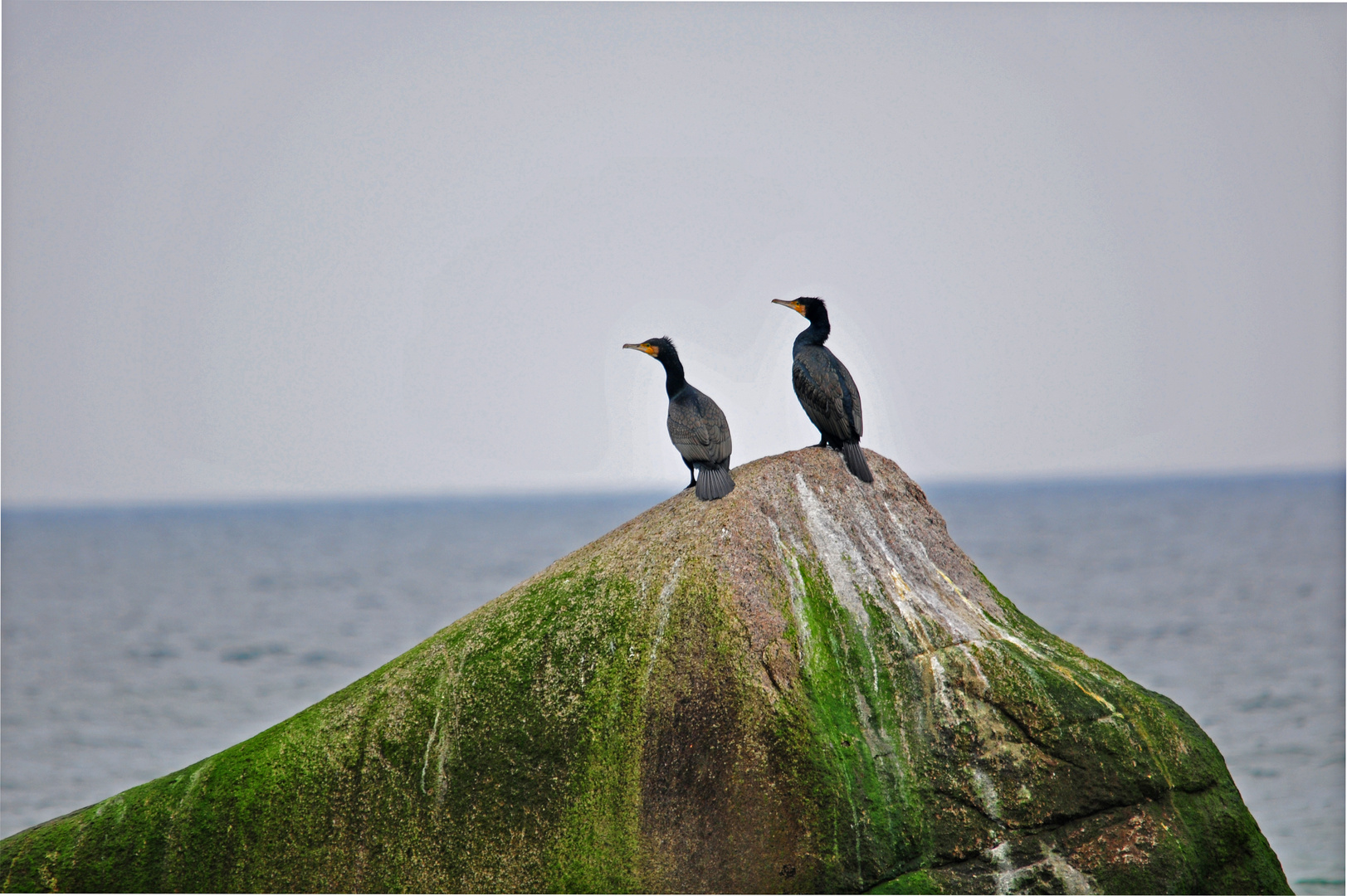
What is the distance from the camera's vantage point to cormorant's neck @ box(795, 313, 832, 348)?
30.8ft

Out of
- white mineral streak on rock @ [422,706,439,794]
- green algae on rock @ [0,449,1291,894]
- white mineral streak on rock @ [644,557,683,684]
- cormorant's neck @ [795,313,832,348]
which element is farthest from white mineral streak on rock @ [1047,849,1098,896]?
cormorant's neck @ [795,313,832,348]

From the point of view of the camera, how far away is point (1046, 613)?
3875 cm

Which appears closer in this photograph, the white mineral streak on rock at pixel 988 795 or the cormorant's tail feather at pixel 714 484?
the white mineral streak on rock at pixel 988 795

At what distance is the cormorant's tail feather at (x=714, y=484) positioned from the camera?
7875mm

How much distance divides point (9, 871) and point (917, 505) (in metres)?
7.24

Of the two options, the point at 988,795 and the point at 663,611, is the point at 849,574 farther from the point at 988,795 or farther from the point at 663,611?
the point at 988,795

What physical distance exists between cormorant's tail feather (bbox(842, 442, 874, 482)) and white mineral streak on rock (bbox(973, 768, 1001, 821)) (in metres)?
2.56

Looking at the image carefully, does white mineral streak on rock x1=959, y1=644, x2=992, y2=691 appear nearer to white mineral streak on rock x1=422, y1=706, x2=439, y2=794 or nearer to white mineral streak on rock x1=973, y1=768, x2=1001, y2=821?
white mineral streak on rock x1=973, y1=768, x2=1001, y2=821

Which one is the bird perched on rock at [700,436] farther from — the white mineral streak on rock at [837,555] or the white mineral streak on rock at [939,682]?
the white mineral streak on rock at [939,682]

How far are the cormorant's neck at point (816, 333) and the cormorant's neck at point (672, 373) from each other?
1135 millimetres

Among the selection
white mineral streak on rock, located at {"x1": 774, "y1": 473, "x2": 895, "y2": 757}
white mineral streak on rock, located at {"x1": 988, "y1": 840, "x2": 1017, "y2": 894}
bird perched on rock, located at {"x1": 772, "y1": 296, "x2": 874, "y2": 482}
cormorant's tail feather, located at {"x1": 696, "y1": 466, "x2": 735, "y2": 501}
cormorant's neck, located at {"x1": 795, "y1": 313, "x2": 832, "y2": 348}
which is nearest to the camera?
white mineral streak on rock, located at {"x1": 988, "y1": 840, "x2": 1017, "y2": 894}

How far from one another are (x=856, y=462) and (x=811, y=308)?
171 centimetres

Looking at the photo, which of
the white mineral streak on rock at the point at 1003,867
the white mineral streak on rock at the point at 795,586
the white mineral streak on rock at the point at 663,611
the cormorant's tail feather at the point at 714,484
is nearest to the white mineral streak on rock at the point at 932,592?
the white mineral streak on rock at the point at 795,586

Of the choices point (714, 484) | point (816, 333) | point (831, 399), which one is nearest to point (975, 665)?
point (714, 484)
